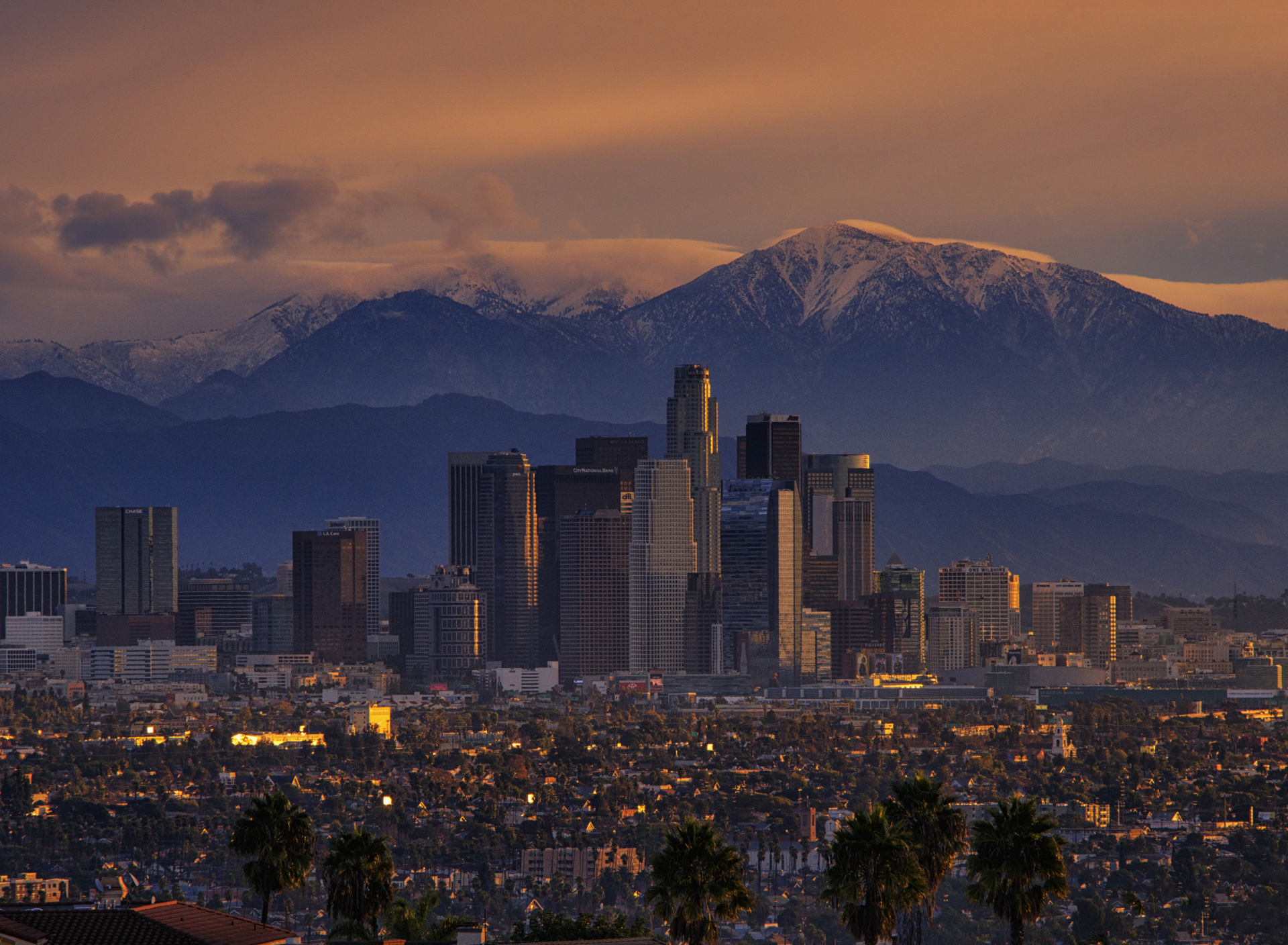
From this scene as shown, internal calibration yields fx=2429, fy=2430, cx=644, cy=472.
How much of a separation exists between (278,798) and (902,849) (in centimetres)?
2872

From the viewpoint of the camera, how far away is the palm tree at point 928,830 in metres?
93.8

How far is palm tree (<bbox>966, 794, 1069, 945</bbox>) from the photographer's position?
3447 inches

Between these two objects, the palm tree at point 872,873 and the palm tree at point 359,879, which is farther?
the palm tree at point 359,879

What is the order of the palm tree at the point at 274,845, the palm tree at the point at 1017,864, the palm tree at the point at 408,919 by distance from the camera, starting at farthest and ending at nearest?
1. the palm tree at the point at 408,919
2. the palm tree at the point at 274,845
3. the palm tree at the point at 1017,864

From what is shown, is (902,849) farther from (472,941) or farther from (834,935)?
(834,935)

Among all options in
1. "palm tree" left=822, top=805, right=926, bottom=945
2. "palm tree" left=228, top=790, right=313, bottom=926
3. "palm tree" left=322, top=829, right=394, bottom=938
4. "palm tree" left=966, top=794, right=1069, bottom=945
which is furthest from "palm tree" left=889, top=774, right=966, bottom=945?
"palm tree" left=228, top=790, right=313, bottom=926

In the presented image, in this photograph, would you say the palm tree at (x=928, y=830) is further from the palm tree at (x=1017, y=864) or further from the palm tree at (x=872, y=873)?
the palm tree at (x=872, y=873)

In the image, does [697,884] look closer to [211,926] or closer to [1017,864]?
[1017,864]

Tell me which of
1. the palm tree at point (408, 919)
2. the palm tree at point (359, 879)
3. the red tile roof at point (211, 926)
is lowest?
the palm tree at point (408, 919)

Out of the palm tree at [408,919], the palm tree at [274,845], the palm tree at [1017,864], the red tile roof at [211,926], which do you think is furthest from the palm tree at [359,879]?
the palm tree at [1017,864]

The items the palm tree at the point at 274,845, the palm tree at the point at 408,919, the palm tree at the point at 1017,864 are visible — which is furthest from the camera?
the palm tree at the point at 408,919

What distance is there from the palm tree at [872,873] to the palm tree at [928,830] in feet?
24.4

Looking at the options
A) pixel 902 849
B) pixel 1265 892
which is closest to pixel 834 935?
pixel 1265 892

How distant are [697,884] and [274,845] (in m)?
19.5
